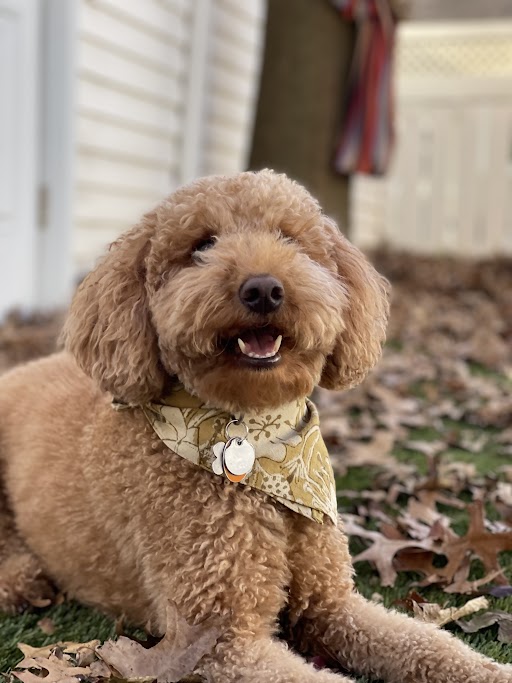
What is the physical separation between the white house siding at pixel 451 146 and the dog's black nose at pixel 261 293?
10.6 m

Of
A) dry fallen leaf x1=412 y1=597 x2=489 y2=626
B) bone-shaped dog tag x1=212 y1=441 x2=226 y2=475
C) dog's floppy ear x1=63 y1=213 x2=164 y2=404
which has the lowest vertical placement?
dry fallen leaf x1=412 y1=597 x2=489 y2=626

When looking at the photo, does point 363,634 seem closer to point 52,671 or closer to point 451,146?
point 52,671

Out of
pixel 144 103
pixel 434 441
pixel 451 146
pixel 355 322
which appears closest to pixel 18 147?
pixel 144 103

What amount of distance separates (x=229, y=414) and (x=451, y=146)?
11284 mm

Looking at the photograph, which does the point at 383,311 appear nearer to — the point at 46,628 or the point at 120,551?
the point at 120,551

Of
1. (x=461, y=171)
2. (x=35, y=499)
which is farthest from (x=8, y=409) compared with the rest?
(x=461, y=171)

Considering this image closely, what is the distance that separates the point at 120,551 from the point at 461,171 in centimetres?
1131

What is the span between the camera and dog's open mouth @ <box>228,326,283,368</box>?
6.12 feet

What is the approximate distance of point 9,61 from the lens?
5.61 m

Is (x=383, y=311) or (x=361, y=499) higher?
(x=383, y=311)

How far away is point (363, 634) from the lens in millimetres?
2041

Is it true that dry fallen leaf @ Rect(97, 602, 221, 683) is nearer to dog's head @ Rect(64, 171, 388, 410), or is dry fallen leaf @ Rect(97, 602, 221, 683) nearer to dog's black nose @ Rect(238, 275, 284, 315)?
dog's head @ Rect(64, 171, 388, 410)

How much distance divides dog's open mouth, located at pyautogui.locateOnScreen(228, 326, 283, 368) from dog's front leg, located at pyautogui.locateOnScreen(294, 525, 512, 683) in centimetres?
48

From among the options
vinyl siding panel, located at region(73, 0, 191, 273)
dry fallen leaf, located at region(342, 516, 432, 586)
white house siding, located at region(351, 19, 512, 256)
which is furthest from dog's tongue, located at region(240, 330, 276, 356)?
white house siding, located at region(351, 19, 512, 256)
